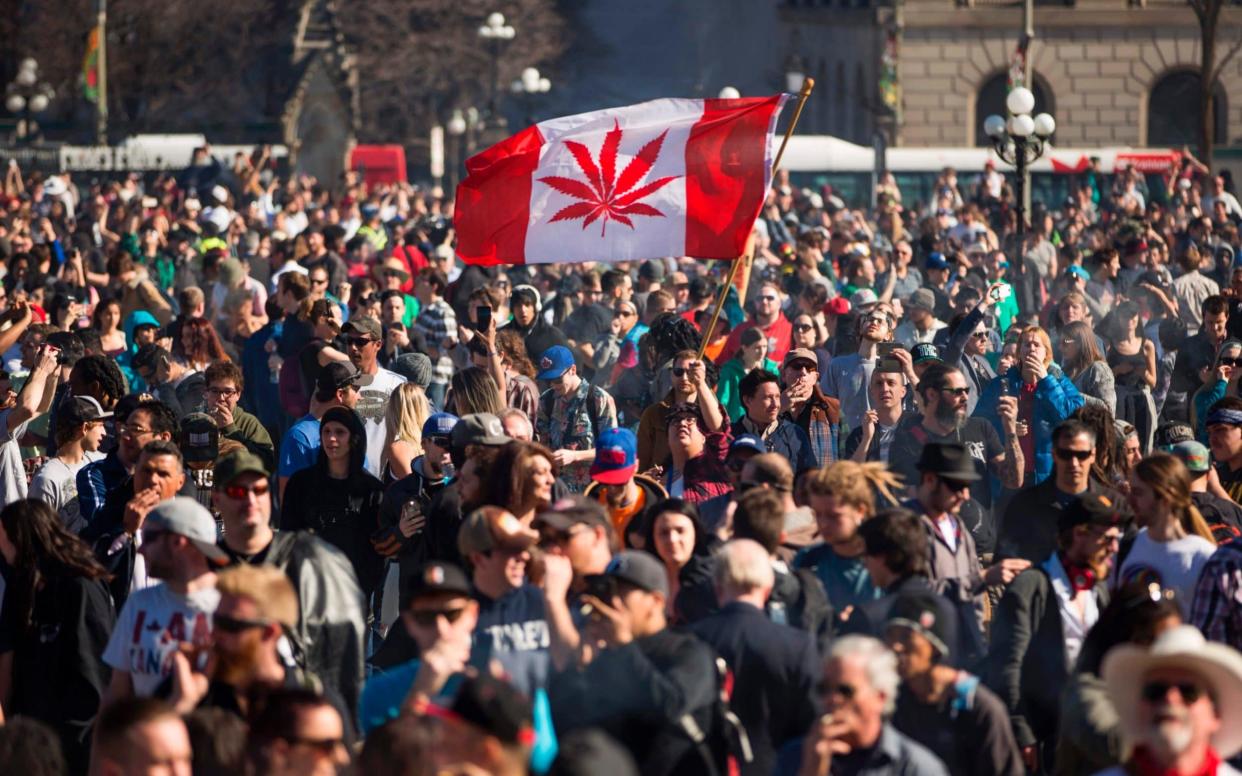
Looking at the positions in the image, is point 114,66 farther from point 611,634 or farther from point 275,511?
point 611,634

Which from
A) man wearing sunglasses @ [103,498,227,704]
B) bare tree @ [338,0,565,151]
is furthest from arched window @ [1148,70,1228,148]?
man wearing sunglasses @ [103,498,227,704]

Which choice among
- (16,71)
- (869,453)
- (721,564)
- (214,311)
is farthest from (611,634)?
(16,71)

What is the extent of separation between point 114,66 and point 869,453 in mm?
53142

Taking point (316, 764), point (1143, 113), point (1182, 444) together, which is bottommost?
point (316, 764)

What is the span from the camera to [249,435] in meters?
11.2

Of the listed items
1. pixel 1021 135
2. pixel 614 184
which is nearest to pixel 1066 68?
pixel 1021 135

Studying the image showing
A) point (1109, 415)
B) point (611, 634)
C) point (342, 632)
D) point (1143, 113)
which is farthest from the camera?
point (1143, 113)

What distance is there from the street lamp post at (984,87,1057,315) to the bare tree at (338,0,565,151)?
39.0 m

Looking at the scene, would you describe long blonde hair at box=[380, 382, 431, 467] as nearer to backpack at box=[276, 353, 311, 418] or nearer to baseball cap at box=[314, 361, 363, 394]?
baseball cap at box=[314, 361, 363, 394]

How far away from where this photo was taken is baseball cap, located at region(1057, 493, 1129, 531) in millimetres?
7730

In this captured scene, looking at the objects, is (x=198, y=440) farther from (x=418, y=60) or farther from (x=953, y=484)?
(x=418, y=60)

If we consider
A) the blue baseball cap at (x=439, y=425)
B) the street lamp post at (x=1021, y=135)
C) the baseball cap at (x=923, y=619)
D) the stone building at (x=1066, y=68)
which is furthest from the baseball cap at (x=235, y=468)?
the stone building at (x=1066, y=68)

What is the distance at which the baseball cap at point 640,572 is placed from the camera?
6.64 metres

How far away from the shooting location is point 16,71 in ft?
215
